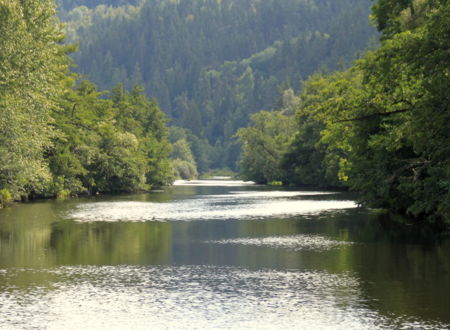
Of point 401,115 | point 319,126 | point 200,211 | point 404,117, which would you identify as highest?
point 319,126

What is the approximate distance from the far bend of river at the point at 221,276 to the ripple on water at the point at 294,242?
5 cm

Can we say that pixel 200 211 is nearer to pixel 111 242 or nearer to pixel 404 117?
pixel 111 242

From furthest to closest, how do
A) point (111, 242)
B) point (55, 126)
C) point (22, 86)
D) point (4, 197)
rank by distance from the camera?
point (55, 126) → point (4, 197) → point (22, 86) → point (111, 242)

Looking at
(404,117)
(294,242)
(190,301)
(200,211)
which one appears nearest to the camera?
(190,301)

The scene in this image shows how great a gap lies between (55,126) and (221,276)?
59.9 meters

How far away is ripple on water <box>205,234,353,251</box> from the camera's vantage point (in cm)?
3378

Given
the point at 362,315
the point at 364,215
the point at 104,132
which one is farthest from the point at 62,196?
the point at 362,315

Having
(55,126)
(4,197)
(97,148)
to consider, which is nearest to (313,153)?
(97,148)

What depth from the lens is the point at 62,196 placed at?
79.0 metres

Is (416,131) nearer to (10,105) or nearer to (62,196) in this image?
(10,105)

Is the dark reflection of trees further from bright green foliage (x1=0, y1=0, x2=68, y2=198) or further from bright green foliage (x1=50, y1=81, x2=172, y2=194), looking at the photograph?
bright green foliage (x1=50, y1=81, x2=172, y2=194)

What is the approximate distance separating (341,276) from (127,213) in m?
33.7

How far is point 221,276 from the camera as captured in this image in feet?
82.2

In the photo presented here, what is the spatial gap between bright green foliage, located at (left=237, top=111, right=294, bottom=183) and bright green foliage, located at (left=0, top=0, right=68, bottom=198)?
235 ft
